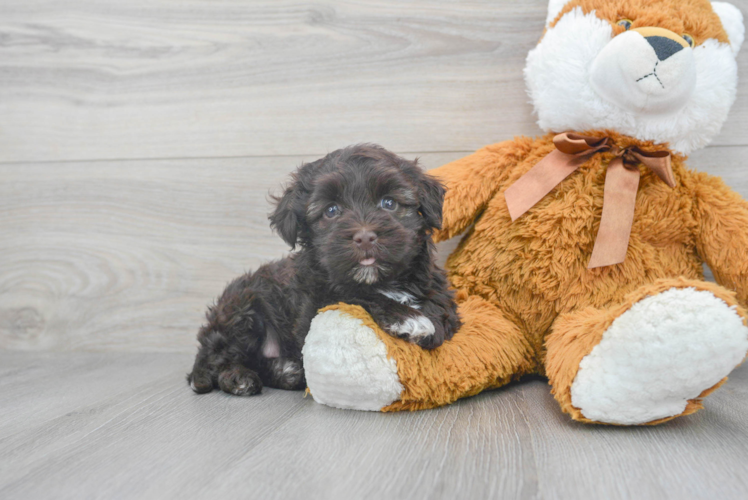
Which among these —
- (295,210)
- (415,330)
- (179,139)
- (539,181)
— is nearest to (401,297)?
(415,330)

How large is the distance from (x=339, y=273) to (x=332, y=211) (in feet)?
0.56

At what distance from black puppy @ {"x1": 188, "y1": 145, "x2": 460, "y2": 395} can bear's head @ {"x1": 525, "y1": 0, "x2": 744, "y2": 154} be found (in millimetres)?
556

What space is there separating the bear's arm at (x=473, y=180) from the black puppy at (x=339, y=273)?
22 centimetres

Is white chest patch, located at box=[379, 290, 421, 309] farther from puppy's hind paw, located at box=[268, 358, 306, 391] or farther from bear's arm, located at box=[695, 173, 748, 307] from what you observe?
bear's arm, located at box=[695, 173, 748, 307]

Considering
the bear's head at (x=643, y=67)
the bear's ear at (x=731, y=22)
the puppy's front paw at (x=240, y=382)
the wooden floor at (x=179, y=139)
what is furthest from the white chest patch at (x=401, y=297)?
the bear's ear at (x=731, y=22)

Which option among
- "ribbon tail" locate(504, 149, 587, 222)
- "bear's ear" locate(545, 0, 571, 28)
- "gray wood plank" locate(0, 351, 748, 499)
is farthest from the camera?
"bear's ear" locate(545, 0, 571, 28)

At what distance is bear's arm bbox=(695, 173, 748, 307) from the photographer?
1631 mm

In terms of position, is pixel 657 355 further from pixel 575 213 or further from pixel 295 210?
pixel 295 210

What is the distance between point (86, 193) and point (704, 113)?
7.82ft

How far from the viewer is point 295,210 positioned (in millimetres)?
1544

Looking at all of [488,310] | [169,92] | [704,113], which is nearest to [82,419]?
[488,310]

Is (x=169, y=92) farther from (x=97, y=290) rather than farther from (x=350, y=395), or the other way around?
(x=350, y=395)

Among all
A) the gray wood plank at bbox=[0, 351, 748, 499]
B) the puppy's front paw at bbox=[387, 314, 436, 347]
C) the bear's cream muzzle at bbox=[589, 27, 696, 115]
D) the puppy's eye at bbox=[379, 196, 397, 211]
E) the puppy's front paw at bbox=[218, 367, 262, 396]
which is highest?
the bear's cream muzzle at bbox=[589, 27, 696, 115]

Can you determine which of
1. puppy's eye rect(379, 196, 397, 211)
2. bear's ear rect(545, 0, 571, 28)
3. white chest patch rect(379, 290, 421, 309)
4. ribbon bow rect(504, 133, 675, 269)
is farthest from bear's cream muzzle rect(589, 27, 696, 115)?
white chest patch rect(379, 290, 421, 309)
